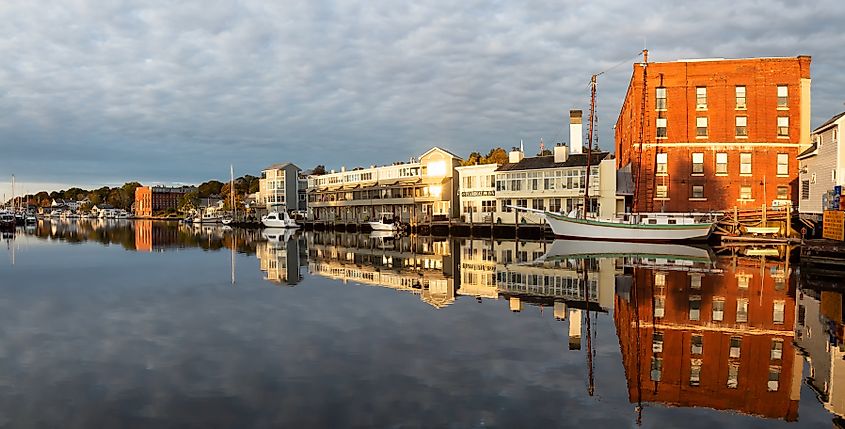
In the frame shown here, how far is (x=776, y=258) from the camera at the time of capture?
32.1 metres

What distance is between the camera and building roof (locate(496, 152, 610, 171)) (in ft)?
197

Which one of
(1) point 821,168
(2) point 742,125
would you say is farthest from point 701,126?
(1) point 821,168

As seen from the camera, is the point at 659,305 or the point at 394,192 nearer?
the point at 659,305

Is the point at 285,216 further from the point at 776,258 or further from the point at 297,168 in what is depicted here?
the point at 776,258

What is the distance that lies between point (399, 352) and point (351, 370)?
5.50 ft

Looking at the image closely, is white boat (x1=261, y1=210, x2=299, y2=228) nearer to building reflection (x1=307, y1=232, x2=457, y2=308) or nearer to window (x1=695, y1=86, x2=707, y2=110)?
building reflection (x1=307, y1=232, x2=457, y2=308)

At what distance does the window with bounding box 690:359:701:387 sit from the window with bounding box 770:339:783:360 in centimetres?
159

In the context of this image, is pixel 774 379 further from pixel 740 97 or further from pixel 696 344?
pixel 740 97

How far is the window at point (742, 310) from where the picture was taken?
15363 millimetres

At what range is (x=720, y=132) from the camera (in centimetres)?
5131

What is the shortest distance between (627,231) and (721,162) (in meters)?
12.2

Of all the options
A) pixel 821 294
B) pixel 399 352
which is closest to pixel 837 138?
pixel 821 294

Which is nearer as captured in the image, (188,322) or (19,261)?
(188,322)

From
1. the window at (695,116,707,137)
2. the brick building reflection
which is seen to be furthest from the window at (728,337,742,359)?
the window at (695,116,707,137)
